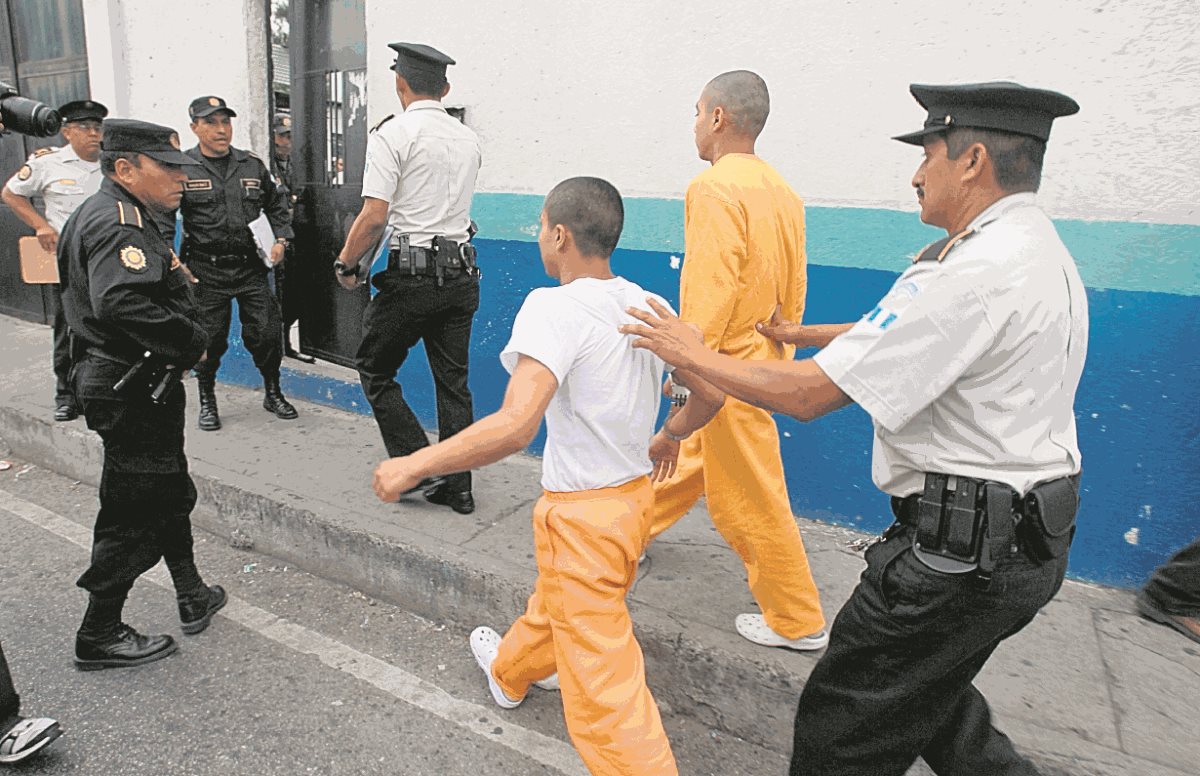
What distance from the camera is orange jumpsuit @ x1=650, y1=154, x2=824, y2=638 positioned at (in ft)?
7.53

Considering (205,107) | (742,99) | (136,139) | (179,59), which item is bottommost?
(136,139)

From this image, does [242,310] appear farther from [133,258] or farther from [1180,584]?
[1180,584]

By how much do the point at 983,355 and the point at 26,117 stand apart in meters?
2.87

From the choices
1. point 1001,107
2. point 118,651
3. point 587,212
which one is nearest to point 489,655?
point 118,651

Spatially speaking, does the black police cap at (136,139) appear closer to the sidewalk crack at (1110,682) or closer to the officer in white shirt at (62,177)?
the officer in white shirt at (62,177)

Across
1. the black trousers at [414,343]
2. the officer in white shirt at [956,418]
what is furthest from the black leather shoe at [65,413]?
the officer in white shirt at [956,418]

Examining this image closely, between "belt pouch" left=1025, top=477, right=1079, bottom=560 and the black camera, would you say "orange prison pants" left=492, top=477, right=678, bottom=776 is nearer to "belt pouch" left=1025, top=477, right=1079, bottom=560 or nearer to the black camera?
"belt pouch" left=1025, top=477, right=1079, bottom=560

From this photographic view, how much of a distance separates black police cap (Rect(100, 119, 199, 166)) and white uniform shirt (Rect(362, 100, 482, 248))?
33.6 inches

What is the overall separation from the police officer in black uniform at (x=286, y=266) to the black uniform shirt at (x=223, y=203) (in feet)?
2.12

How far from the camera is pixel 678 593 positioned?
2.92 m

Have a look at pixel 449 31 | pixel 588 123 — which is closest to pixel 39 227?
pixel 449 31

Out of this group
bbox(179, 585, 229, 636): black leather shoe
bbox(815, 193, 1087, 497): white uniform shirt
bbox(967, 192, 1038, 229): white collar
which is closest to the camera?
bbox(815, 193, 1087, 497): white uniform shirt

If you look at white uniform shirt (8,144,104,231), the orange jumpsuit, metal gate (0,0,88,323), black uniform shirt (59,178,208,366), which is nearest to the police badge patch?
black uniform shirt (59,178,208,366)

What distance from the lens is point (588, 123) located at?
3.99 m
